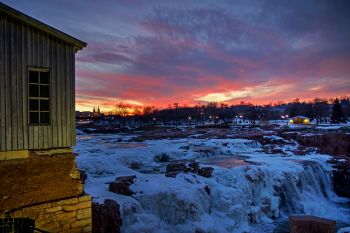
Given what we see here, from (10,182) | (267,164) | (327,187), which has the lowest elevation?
(327,187)

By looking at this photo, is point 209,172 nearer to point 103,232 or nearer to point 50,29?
point 103,232

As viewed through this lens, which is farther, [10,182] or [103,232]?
[103,232]

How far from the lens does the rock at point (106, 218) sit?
12.1 meters

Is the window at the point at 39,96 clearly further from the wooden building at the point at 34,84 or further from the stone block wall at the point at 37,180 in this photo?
the stone block wall at the point at 37,180

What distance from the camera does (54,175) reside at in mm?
8789

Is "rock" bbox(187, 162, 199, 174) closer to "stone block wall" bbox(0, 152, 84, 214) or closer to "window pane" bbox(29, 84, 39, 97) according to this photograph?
"stone block wall" bbox(0, 152, 84, 214)

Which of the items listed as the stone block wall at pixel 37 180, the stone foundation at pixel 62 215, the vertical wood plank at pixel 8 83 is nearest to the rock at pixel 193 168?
the stone foundation at pixel 62 215

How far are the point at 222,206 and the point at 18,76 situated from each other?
1261cm

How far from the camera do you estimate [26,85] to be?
27.6ft

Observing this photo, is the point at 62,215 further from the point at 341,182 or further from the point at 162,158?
the point at 341,182

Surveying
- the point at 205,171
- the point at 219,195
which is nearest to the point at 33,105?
the point at 219,195

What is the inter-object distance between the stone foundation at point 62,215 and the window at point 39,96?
2.44 meters

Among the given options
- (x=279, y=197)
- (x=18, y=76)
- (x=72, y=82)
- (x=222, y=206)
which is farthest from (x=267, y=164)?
(x=18, y=76)

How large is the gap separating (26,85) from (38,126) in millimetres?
1195
